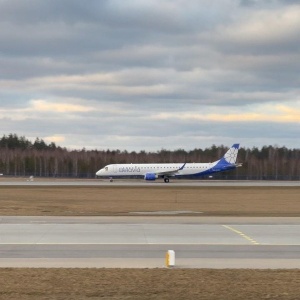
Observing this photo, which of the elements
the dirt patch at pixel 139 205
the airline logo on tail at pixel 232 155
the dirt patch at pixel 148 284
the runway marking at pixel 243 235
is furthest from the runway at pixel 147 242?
the airline logo on tail at pixel 232 155

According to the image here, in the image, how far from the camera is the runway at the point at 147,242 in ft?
54.4

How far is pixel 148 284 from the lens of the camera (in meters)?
12.9

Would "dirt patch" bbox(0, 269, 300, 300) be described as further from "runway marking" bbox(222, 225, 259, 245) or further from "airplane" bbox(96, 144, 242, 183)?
"airplane" bbox(96, 144, 242, 183)

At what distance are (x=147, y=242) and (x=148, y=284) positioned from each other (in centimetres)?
822

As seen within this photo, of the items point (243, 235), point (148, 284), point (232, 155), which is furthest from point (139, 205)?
point (232, 155)

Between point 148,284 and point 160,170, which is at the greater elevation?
point 160,170

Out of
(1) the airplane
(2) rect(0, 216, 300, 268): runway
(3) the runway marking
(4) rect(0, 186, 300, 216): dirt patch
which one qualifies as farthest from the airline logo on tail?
(3) the runway marking

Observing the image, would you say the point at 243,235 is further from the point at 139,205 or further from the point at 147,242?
the point at 139,205

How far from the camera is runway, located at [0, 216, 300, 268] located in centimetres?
1658

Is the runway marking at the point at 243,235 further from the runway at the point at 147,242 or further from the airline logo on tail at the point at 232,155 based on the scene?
the airline logo on tail at the point at 232,155

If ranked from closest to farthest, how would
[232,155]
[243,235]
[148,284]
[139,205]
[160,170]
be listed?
[148,284]
[243,235]
[139,205]
[160,170]
[232,155]

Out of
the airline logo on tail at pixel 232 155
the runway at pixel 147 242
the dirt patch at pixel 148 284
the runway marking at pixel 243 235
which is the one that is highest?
the airline logo on tail at pixel 232 155

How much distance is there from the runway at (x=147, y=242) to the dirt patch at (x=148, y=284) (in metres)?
1.48

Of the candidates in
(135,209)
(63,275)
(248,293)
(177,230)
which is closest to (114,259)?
(63,275)
